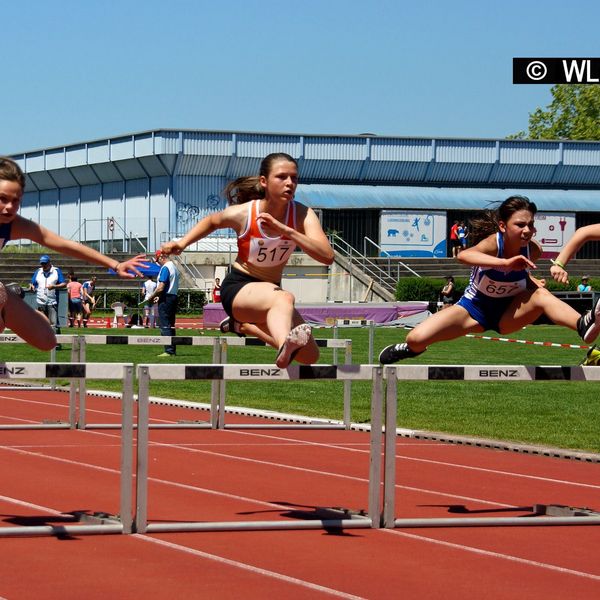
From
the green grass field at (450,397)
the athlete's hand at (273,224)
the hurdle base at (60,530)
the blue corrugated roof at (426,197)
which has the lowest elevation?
the hurdle base at (60,530)

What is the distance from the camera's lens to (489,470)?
11031 mm

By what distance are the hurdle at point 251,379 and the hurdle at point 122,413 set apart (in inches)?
2.5

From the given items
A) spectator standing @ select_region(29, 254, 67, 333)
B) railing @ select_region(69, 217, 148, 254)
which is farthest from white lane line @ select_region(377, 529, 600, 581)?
railing @ select_region(69, 217, 148, 254)

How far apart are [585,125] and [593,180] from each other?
20413 mm

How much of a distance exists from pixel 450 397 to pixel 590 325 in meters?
9.33

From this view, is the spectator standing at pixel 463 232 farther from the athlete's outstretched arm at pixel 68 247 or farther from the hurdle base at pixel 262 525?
the athlete's outstretched arm at pixel 68 247

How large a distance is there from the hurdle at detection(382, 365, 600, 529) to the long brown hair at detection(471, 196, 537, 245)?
1060 mm

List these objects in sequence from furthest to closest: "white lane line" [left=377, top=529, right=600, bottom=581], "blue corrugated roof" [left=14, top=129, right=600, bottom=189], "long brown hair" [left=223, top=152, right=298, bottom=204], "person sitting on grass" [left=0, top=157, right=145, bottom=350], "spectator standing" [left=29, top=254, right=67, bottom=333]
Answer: "blue corrugated roof" [left=14, top=129, right=600, bottom=189] < "spectator standing" [left=29, top=254, right=67, bottom=333] < "long brown hair" [left=223, top=152, right=298, bottom=204] < "person sitting on grass" [left=0, top=157, right=145, bottom=350] < "white lane line" [left=377, top=529, right=600, bottom=581]

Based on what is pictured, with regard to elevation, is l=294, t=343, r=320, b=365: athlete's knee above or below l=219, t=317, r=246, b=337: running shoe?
below

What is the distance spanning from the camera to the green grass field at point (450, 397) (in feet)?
45.7

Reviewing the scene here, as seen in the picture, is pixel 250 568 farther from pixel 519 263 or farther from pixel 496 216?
pixel 496 216

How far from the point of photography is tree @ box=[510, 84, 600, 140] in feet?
276

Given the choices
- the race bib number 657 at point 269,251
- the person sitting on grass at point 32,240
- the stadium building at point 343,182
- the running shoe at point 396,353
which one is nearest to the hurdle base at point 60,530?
the person sitting on grass at point 32,240

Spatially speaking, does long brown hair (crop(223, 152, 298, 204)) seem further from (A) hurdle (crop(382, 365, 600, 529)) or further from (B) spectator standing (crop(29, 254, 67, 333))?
(B) spectator standing (crop(29, 254, 67, 333))
